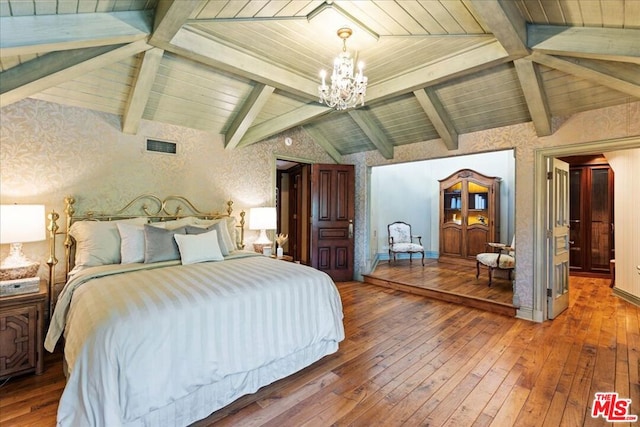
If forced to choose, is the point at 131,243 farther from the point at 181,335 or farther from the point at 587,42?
the point at 587,42

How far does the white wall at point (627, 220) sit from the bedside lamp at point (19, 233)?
6902mm

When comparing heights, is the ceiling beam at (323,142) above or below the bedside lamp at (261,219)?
above

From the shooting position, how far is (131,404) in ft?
5.02

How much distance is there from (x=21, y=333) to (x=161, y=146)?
230 centimetres

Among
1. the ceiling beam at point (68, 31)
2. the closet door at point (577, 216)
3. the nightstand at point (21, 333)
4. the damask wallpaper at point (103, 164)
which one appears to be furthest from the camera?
the closet door at point (577, 216)

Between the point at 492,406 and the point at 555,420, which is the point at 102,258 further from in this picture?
the point at 555,420

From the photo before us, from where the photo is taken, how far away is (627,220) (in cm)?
433

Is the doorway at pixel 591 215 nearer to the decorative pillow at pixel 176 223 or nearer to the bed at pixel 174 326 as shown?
the bed at pixel 174 326

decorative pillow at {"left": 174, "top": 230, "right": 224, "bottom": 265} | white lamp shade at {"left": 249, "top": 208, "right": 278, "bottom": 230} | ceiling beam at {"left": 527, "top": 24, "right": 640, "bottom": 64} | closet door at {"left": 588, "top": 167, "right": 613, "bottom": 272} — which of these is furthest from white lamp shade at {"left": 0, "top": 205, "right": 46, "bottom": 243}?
closet door at {"left": 588, "top": 167, "right": 613, "bottom": 272}

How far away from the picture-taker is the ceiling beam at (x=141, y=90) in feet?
8.71

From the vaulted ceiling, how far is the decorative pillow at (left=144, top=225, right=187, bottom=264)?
138 centimetres

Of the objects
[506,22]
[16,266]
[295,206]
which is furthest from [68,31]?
[295,206]

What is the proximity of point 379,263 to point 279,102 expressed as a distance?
A: 4.16m

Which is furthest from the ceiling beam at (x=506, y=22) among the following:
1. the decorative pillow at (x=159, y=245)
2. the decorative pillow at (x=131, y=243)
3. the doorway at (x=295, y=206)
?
the doorway at (x=295, y=206)
